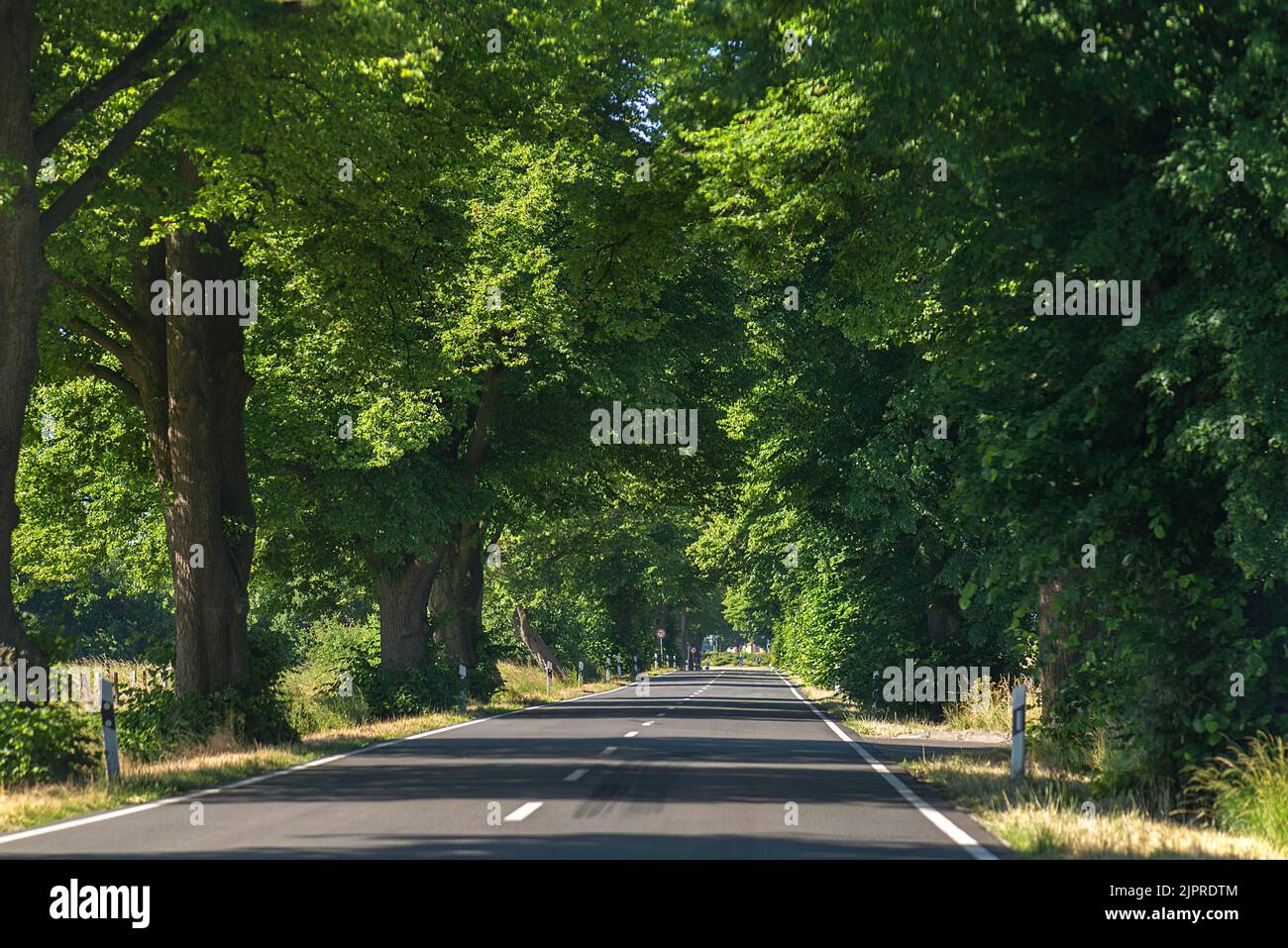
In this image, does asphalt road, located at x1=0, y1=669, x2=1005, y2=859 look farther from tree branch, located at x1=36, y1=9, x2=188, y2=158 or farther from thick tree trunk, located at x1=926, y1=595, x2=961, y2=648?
thick tree trunk, located at x1=926, y1=595, x2=961, y2=648

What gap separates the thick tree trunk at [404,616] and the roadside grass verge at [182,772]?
3.43m

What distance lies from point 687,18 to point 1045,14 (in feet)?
23.5

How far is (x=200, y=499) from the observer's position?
78.4 ft

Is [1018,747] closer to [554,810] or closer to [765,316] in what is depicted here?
[554,810]

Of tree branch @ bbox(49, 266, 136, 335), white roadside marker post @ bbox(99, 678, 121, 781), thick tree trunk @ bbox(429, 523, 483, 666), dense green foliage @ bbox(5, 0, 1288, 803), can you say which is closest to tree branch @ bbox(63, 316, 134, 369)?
dense green foliage @ bbox(5, 0, 1288, 803)

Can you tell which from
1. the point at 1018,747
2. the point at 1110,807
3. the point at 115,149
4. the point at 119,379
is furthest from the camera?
the point at 119,379

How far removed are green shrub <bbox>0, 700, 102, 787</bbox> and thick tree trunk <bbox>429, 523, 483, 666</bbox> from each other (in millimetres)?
23387

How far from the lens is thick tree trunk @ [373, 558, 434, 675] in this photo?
36.3 meters

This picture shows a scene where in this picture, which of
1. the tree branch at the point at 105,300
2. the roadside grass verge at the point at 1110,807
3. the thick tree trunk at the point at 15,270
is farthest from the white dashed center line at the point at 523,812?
the tree branch at the point at 105,300

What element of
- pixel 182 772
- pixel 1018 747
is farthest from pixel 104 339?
pixel 1018 747

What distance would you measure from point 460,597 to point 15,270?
26386 mm

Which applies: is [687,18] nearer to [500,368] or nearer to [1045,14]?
[1045,14]
